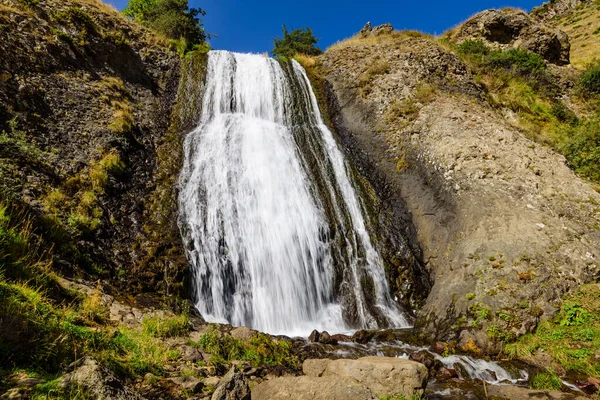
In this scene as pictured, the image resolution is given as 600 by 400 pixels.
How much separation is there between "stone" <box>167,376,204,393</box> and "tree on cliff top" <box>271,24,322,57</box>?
108 ft

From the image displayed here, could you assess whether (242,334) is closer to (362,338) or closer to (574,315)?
(362,338)

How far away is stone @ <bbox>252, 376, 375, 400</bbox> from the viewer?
443 cm

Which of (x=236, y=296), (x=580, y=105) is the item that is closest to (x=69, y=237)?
(x=236, y=296)

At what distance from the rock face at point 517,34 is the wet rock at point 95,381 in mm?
31366

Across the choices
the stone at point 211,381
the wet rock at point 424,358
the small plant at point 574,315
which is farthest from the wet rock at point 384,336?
the stone at point 211,381

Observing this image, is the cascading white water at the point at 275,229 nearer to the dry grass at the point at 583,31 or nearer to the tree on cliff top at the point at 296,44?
the tree on cliff top at the point at 296,44

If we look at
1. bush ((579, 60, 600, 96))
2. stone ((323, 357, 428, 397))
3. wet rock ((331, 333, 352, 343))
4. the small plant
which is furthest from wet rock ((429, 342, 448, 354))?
bush ((579, 60, 600, 96))

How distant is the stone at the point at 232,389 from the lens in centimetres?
406

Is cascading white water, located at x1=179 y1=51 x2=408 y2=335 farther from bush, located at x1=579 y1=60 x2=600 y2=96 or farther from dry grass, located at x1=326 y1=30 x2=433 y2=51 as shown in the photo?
bush, located at x1=579 y1=60 x2=600 y2=96

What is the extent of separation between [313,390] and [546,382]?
197 inches

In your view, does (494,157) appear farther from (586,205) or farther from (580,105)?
(580,105)

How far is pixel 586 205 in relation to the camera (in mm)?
10906

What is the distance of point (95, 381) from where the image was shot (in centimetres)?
320

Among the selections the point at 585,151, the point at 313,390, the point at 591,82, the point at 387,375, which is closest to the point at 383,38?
the point at 591,82
